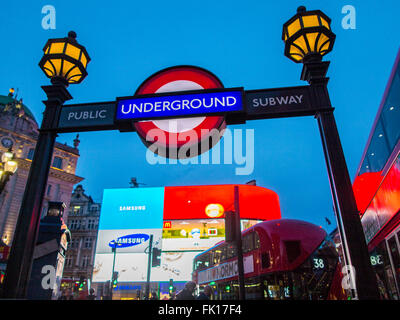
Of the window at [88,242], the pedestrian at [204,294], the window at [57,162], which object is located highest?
the window at [57,162]

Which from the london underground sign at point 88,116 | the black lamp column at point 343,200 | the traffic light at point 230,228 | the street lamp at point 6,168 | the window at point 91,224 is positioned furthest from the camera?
the window at point 91,224

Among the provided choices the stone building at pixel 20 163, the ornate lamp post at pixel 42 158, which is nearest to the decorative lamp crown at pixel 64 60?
the ornate lamp post at pixel 42 158

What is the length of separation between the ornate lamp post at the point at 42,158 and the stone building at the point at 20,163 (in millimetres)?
39925

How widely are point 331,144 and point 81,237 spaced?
2280 inches

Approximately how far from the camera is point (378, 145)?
8641mm

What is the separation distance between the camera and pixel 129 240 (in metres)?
28.5

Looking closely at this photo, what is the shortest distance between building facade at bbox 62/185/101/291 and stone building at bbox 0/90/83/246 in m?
10.5

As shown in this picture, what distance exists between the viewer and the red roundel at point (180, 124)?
3857mm

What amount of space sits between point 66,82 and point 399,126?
25.5 ft

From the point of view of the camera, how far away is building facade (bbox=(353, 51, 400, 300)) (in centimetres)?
671

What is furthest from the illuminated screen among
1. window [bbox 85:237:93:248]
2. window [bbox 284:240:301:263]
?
window [bbox 85:237:93:248]

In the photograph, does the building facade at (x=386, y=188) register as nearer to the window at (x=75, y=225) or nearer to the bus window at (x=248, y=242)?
the bus window at (x=248, y=242)
